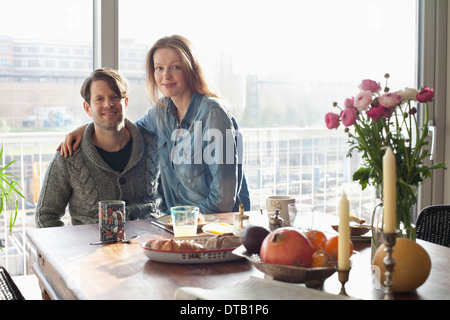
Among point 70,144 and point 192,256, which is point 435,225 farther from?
point 70,144

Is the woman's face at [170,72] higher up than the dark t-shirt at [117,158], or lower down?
higher up

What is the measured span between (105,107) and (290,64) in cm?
229

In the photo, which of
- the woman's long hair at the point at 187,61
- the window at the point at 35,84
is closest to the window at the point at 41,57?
the window at the point at 35,84

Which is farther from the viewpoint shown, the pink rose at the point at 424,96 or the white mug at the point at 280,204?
the white mug at the point at 280,204

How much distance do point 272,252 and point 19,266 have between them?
2924 millimetres

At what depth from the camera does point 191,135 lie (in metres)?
2.63

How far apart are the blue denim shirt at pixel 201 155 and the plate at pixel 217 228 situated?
1.95ft

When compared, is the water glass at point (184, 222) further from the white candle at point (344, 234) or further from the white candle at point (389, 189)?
the white candle at point (389, 189)

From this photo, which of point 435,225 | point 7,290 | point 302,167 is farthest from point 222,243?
point 302,167

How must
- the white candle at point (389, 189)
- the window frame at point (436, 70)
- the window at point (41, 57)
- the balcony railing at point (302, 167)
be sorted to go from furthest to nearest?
1. the balcony railing at point (302, 167)
2. the window frame at point (436, 70)
3. the window at point (41, 57)
4. the white candle at point (389, 189)

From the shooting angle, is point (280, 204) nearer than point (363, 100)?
No

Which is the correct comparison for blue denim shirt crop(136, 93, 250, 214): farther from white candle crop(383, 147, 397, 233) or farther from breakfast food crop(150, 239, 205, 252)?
white candle crop(383, 147, 397, 233)

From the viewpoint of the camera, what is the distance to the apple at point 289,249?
1197 millimetres
